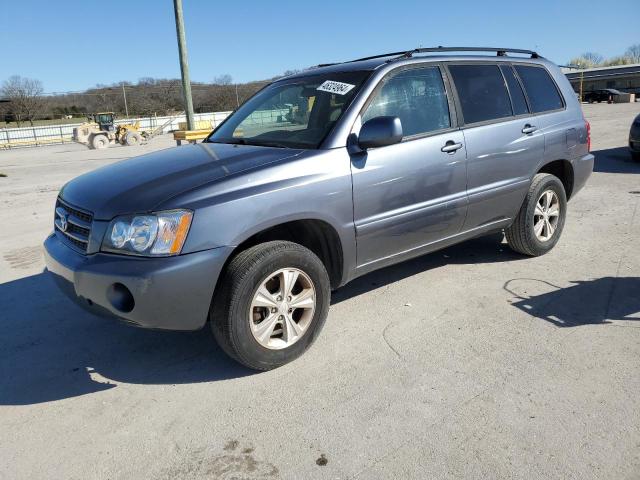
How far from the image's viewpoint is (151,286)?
2.69m

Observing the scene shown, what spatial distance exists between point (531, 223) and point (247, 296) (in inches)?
119

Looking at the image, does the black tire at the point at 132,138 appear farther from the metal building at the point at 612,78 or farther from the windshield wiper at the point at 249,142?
the metal building at the point at 612,78

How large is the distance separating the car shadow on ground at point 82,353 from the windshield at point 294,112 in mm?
1386

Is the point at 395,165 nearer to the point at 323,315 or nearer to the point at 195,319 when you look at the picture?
the point at 323,315

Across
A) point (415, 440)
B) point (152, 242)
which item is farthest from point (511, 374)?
point (152, 242)

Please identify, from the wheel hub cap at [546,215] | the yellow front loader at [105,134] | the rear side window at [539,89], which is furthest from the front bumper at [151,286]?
the yellow front loader at [105,134]

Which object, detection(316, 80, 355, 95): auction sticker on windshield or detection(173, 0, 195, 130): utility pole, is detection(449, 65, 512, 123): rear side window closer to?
detection(316, 80, 355, 95): auction sticker on windshield

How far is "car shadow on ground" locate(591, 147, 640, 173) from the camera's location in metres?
9.63

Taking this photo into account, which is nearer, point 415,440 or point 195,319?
point 415,440

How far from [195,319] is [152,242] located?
1.60 ft

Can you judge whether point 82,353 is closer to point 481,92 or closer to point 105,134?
point 481,92

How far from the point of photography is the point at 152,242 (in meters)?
2.75

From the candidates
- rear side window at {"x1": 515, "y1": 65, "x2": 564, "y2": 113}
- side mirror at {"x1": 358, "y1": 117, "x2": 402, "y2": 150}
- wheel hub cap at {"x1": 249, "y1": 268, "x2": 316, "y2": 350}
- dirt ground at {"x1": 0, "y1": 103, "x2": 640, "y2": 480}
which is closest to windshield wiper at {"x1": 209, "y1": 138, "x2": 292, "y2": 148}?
side mirror at {"x1": 358, "y1": 117, "x2": 402, "y2": 150}

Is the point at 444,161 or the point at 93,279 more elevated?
the point at 444,161
